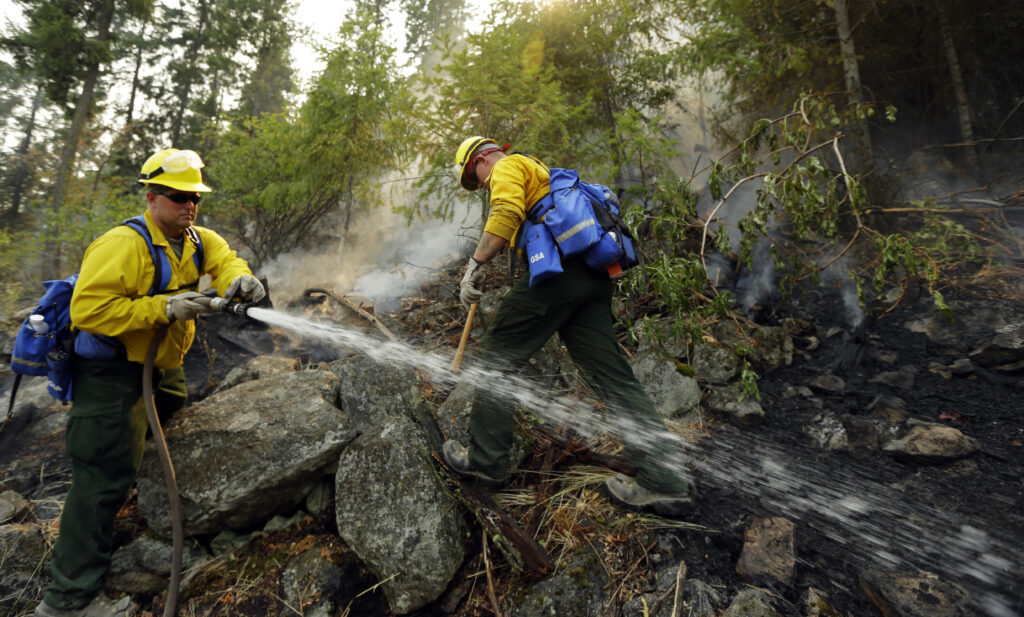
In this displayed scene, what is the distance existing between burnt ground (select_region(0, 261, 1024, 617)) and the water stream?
2cm

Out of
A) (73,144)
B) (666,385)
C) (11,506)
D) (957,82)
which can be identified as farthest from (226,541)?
(73,144)

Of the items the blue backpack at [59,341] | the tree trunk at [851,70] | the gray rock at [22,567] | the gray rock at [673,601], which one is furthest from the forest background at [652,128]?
the gray rock at [22,567]

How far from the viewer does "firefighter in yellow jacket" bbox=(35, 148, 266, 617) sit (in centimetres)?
244

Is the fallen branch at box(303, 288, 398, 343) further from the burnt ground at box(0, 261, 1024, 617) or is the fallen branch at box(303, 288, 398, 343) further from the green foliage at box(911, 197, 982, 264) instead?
the green foliage at box(911, 197, 982, 264)

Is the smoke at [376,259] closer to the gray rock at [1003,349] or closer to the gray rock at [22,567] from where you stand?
the gray rock at [22,567]

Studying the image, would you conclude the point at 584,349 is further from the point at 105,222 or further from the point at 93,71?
the point at 93,71

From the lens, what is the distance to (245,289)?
2.83 meters

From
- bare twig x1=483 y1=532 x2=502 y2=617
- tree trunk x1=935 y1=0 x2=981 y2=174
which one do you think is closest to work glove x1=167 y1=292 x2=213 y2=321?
bare twig x1=483 y1=532 x2=502 y2=617

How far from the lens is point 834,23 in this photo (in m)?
6.74

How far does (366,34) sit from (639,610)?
10157 mm

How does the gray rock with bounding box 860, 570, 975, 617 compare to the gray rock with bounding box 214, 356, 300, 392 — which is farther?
the gray rock with bounding box 214, 356, 300, 392

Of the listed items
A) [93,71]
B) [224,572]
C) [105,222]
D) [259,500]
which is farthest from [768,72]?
[93,71]

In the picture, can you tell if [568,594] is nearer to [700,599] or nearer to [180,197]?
[700,599]

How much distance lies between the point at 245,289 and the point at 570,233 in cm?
207
